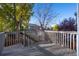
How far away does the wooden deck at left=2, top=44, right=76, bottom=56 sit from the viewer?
5.59 m

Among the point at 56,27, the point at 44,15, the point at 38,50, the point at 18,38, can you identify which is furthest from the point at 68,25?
the point at 18,38

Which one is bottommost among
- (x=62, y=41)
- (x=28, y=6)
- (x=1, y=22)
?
(x=62, y=41)

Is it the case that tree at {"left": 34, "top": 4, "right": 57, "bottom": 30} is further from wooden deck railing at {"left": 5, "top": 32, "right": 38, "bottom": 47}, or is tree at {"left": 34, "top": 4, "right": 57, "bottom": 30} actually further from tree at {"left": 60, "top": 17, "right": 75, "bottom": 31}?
wooden deck railing at {"left": 5, "top": 32, "right": 38, "bottom": 47}

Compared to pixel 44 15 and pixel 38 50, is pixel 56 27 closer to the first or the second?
pixel 44 15

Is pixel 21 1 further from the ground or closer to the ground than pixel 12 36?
further from the ground

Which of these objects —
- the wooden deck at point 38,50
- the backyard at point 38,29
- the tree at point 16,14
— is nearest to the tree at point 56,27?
the backyard at point 38,29

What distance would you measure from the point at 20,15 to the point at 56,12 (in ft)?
2.59

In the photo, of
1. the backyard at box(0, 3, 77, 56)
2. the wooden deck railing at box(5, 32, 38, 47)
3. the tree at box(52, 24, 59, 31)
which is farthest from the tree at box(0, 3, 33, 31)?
the tree at box(52, 24, 59, 31)

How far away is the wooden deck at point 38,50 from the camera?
5.59 metres

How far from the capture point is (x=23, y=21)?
5.59m

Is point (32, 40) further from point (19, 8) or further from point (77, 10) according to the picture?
point (77, 10)

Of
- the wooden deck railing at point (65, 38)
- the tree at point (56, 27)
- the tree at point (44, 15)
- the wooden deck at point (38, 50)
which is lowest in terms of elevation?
the wooden deck at point (38, 50)

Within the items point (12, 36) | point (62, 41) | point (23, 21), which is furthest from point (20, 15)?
point (62, 41)

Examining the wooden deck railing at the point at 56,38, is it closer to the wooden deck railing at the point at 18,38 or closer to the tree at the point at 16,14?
the wooden deck railing at the point at 18,38
